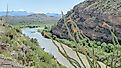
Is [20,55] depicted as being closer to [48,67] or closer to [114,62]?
[48,67]

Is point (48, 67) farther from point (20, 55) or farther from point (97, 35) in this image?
point (97, 35)

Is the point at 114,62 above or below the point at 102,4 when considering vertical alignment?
above

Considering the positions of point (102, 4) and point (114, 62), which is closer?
point (114, 62)

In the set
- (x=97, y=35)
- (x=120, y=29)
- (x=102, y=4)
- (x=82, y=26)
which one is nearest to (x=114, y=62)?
(x=120, y=29)

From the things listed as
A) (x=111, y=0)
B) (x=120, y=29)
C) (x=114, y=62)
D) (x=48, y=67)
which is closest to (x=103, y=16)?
(x=120, y=29)

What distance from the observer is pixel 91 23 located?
162ft

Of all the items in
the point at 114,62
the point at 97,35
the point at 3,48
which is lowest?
the point at 97,35

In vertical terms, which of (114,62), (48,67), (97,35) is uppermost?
(114,62)

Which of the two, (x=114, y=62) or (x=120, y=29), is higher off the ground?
(x=114, y=62)

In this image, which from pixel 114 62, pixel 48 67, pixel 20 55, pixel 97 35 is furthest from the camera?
pixel 97 35

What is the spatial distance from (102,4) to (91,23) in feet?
25.1

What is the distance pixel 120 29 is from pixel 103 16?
6.49 metres

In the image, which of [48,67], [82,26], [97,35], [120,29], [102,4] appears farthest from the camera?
[102,4]

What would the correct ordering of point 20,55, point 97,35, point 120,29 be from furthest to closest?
point 97,35 → point 120,29 → point 20,55
